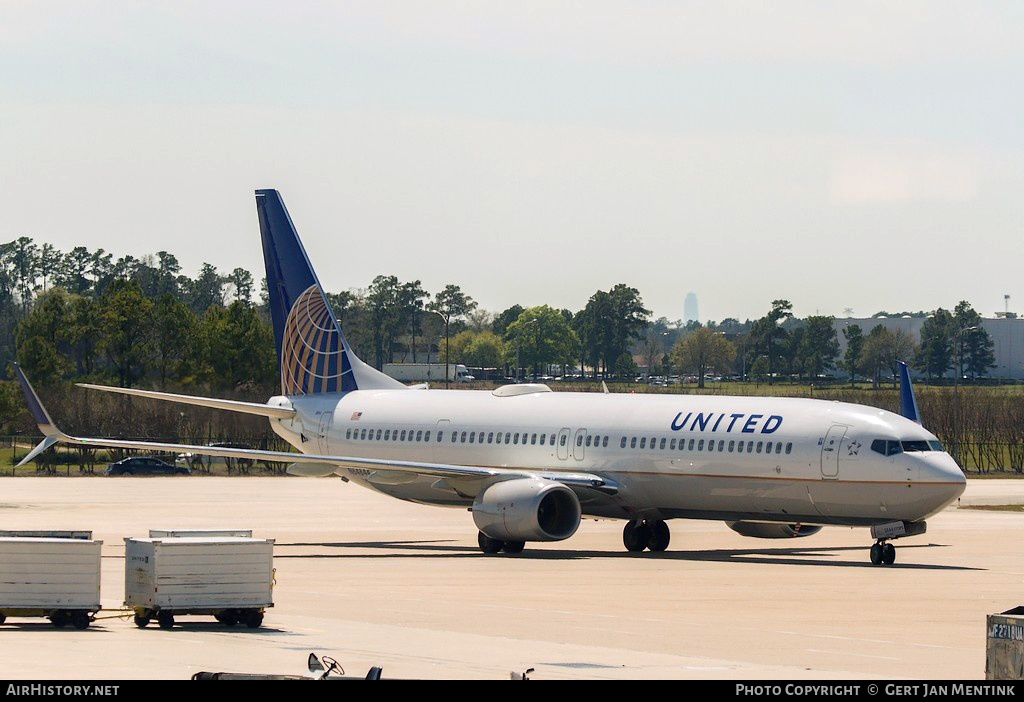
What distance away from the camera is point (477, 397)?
51094mm

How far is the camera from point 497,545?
148 ft

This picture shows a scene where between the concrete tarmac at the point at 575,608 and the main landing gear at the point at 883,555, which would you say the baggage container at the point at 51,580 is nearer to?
the concrete tarmac at the point at 575,608

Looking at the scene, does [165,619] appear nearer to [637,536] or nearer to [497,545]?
[497,545]

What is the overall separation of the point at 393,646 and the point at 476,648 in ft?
3.86

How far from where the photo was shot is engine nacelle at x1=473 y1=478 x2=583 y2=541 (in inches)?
1722

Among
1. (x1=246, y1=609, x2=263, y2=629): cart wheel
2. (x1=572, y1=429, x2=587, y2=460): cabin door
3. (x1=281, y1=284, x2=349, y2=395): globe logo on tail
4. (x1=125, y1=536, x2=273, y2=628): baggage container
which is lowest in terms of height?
(x1=246, y1=609, x2=263, y2=629): cart wheel

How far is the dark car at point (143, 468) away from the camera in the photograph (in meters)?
95.0

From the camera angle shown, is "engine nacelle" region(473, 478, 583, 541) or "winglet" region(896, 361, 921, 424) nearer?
"engine nacelle" region(473, 478, 583, 541)

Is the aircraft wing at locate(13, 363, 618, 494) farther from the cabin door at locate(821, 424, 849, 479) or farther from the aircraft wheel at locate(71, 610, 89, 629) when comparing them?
the aircraft wheel at locate(71, 610, 89, 629)

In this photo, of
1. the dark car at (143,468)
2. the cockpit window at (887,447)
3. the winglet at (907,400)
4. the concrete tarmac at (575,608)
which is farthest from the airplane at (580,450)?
the dark car at (143,468)

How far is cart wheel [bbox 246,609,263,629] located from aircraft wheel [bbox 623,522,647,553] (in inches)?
795

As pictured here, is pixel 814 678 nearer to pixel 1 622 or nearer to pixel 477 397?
pixel 1 622

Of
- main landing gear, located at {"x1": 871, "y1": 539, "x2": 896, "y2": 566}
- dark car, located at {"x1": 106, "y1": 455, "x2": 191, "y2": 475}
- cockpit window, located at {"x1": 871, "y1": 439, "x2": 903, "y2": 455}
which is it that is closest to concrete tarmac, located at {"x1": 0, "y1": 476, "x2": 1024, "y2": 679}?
main landing gear, located at {"x1": 871, "y1": 539, "x2": 896, "y2": 566}

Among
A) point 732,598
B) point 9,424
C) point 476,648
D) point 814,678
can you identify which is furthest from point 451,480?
point 9,424
